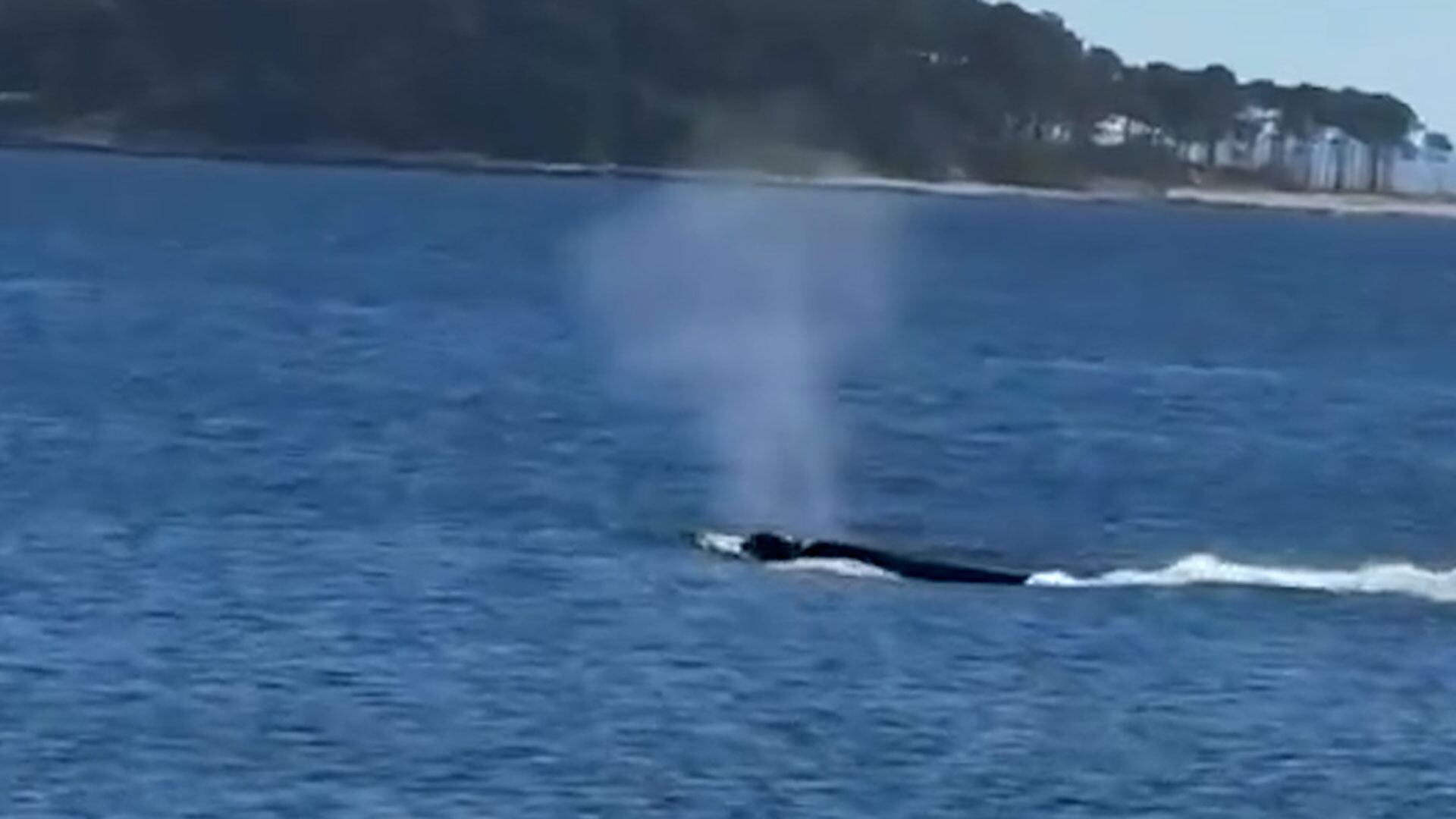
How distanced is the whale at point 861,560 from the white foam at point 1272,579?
79cm

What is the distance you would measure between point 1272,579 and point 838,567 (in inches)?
321

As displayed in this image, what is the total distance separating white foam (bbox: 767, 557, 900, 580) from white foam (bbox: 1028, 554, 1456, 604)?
2.36m

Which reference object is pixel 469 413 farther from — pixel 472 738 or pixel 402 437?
pixel 472 738

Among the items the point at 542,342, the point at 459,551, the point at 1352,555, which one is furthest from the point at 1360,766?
the point at 542,342

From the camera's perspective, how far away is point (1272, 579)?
2886 inches

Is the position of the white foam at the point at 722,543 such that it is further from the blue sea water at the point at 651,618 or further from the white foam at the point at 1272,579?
the white foam at the point at 1272,579

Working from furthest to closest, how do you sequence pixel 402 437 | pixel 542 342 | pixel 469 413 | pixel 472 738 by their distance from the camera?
pixel 542 342, pixel 469 413, pixel 402 437, pixel 472 738

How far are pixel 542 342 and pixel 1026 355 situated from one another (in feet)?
53.8

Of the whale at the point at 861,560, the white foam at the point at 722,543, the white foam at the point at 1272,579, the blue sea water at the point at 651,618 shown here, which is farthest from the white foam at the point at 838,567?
the white foam at the point at 1272,579

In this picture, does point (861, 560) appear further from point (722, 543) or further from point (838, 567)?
point (722, 543)

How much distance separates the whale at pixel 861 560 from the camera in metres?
69.4

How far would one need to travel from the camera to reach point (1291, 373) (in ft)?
488

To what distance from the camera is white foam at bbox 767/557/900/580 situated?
69.1 metres

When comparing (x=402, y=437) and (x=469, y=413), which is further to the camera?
(x=469, y=413)
